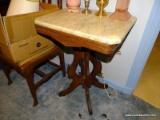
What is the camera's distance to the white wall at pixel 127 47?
3.12ft

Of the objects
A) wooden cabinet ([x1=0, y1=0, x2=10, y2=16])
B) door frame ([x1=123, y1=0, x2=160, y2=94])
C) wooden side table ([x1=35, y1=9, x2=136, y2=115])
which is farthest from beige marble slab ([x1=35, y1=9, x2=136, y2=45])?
wooden cabinet ([x1=0, y1=0, x2=10, y2=16])

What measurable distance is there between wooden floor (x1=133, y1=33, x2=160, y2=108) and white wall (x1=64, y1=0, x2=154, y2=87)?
256mm

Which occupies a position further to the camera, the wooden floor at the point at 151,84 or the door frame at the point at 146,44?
the wooden floor at the point at 151,84

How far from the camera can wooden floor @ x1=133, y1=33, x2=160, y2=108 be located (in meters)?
1.37

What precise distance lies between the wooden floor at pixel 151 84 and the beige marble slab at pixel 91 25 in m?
0.87

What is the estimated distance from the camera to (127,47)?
1.16 meters

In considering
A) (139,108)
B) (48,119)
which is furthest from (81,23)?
(139,108)

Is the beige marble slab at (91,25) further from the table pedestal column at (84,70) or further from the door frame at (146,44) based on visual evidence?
the table pedestal column at (84,70)

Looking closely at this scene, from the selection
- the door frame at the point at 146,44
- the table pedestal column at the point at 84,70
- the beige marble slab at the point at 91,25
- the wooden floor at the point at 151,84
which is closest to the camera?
the beige marble slab at the point at 91,25

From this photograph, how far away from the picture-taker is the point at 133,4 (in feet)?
3.16

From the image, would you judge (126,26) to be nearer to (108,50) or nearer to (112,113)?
(108,50)

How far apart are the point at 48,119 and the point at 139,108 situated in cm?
85

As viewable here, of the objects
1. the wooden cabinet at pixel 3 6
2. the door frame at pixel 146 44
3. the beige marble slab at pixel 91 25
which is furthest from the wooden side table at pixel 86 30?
the wooden cabinet at pixel 3 6

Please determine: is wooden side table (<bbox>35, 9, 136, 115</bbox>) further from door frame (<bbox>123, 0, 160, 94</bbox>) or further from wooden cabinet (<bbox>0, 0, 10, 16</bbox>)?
wooden cabinet (<bbox>0, 0, 10, 16</bbox>)
